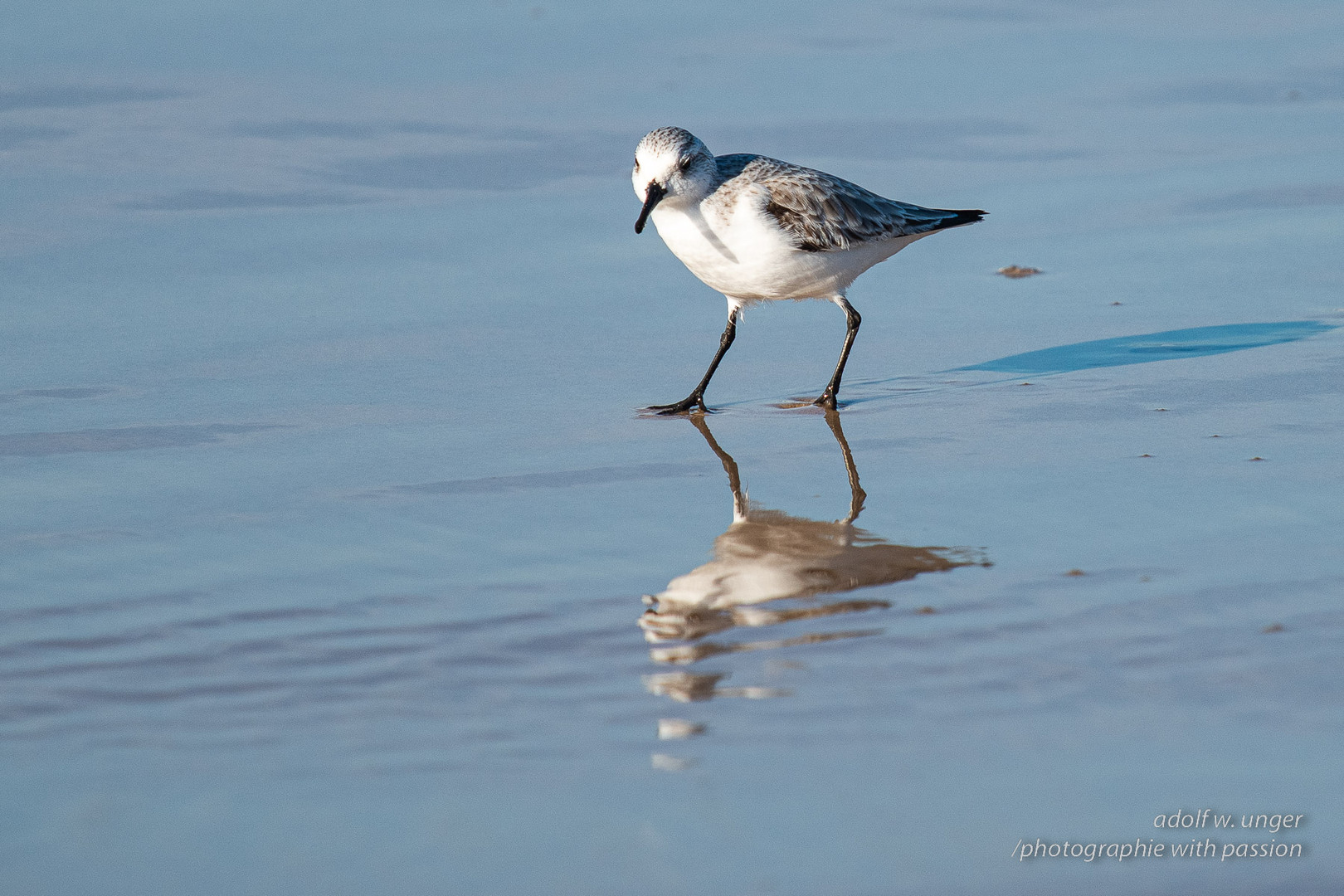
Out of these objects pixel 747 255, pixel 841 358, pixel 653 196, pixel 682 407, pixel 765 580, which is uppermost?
pixel 653 196

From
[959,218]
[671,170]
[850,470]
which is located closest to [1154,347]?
[959,218]

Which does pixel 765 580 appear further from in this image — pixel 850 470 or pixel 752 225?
pixel 752 225

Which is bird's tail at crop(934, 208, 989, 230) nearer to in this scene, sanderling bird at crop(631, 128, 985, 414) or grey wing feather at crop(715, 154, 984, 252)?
grey wing feather at crop(715, 154, 984, 252)

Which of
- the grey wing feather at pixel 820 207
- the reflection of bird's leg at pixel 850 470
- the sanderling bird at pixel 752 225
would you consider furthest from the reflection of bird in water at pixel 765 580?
the grey wing feather at pixel 820 207

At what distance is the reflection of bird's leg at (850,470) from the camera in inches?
202

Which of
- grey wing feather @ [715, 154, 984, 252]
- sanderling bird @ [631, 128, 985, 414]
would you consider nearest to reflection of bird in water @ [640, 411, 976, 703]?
sanderling bird @ [631, 128, 985, 414]

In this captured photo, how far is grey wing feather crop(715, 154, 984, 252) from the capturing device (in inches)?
254

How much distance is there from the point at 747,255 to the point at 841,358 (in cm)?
55

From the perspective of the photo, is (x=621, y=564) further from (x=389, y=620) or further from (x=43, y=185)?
(x=43, y=185)

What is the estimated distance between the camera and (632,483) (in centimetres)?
541

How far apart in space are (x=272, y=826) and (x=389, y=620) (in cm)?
104

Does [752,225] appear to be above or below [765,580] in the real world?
above

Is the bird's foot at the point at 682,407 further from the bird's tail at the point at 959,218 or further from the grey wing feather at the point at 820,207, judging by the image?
the bird's tail at the point at 959,218

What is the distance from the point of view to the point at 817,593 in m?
4.40
